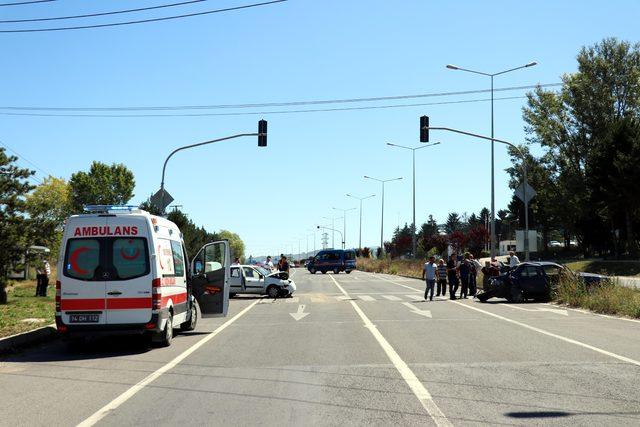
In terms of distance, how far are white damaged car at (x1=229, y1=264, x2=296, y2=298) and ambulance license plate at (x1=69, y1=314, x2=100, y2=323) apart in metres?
17.3

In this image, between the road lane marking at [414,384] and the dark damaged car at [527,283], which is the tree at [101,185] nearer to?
the dark damaged car at [527,283]

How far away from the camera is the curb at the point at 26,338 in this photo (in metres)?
12.5

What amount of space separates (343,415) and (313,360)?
153 inches

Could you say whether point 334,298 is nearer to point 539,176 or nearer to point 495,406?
point 495,406

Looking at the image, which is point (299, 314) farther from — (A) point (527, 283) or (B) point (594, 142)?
(B) point (594, 142)

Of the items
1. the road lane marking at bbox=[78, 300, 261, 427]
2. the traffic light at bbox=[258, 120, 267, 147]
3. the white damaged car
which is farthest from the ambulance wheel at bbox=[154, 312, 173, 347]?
the white damaged car

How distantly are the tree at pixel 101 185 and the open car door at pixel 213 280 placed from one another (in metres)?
85.6

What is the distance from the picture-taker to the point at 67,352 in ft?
41.5

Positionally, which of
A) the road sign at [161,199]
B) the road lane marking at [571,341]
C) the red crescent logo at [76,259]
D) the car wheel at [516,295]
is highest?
the road sign at [161,199]

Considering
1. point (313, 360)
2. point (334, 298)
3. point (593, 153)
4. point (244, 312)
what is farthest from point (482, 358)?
point (593, 153)

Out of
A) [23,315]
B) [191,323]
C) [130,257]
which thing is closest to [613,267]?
[191,323]

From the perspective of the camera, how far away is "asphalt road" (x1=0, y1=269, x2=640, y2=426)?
6.98 m

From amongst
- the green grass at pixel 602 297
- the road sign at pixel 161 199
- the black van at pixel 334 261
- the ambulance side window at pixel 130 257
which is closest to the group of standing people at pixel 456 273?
the green grass at pixel 602 297

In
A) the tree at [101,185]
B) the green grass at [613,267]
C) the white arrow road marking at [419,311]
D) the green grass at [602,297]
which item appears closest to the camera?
the green grass at [602,297]
